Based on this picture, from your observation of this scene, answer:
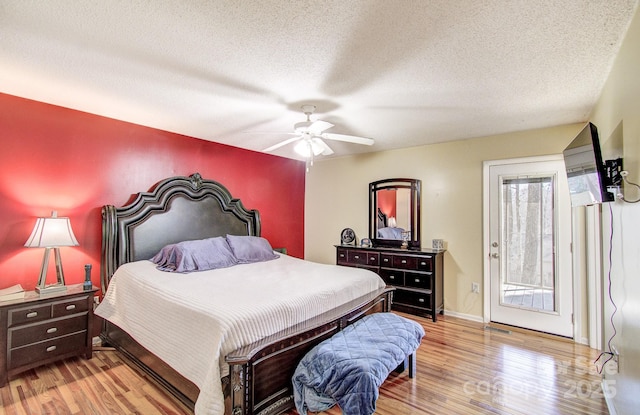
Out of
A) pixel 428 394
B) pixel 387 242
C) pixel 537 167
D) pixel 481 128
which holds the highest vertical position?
pixel 481 128

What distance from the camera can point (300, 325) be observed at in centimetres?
218

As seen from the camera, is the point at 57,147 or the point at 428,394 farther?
the point at 57,147

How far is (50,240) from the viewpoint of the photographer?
263cm

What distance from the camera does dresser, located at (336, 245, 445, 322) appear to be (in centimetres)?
395

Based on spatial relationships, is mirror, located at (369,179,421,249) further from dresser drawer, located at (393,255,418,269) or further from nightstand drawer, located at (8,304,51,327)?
nightstand drawer, located at (8,304,51,327)

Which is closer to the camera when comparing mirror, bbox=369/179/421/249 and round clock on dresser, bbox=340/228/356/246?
mirror, bbox=369/179/421/249

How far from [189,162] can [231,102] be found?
5.17 ft

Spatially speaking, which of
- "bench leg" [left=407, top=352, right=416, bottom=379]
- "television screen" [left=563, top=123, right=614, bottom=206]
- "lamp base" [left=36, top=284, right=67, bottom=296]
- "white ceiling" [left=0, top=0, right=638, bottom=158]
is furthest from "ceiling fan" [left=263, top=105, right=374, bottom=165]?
"lamp base" [left=36, top=284, right=67, bottom=296]

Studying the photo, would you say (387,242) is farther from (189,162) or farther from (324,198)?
(189,162)

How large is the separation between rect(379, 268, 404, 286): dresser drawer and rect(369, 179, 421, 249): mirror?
46 centimetres

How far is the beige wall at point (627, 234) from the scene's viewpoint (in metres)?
1.54

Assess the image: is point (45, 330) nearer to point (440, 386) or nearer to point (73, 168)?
point (73, 168)

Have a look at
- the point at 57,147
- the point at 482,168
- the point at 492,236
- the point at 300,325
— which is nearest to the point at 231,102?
the point at 57,147

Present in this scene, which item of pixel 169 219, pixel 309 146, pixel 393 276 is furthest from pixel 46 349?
pixel 393 276
